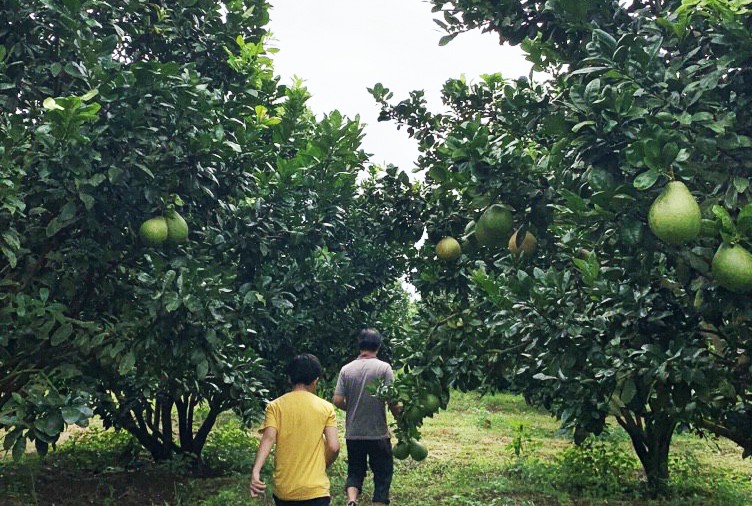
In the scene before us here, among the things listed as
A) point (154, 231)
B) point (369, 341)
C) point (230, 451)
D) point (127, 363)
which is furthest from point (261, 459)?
point (230, 451)

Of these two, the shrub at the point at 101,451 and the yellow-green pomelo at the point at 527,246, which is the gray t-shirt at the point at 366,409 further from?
the shrub at the point at 101,451

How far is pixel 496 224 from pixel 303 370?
1188 millimetres

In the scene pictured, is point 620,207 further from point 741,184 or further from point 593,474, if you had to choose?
point 593,474

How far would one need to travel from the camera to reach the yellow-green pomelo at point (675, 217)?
2449 mm

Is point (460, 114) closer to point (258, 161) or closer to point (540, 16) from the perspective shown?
point (258, 161)

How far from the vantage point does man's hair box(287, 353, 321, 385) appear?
142 inches

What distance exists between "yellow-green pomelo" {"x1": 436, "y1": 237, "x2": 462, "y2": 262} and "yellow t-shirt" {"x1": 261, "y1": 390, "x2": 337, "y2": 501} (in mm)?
2012

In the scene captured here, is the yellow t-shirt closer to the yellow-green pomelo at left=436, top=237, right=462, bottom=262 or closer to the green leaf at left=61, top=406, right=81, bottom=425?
the green leaf at left=61, top=406, right=81, bottom=425

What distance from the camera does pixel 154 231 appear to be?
4074mm

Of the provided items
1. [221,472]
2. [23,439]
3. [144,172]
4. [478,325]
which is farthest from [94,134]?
[221,472]

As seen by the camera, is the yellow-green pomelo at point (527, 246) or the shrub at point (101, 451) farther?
the shrub at point (101, 451)

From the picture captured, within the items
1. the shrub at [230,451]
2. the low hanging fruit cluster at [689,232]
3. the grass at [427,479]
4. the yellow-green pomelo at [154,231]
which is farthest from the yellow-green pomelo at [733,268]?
the shrub at [230,451]

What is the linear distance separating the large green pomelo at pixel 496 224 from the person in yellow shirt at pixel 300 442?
1.08 metres

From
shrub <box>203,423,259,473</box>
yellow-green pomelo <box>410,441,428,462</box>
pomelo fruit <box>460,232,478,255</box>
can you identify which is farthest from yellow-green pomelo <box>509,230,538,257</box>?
shrub <box>203,423,259,473</box>
